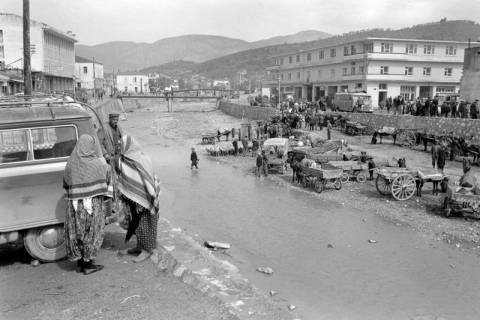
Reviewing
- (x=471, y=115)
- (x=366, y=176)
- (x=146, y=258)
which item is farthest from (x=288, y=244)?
(x=471, y=115)

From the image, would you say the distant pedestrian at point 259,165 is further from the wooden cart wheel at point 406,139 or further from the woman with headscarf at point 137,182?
the woman with headscarf at point 137,182

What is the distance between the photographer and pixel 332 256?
33.7 feet

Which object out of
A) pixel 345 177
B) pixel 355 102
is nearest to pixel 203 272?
pixel 345 177

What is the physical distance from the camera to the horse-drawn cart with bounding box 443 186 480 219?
12.5 metres

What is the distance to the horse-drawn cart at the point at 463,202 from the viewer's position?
40.9ft

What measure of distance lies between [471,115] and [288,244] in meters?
18.5

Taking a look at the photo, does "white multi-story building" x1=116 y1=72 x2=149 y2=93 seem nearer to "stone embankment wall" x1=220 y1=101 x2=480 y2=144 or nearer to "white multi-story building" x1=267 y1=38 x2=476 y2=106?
"white multi-story building" x1=267 y1=38 x2=476 y2=106

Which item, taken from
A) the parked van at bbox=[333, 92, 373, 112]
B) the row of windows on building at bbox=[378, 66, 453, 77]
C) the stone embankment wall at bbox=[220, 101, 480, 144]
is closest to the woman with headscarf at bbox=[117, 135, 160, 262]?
the stone embankment wall at bbox=[220, 101, 480, 144]

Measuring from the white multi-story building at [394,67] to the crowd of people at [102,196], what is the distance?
46779mm

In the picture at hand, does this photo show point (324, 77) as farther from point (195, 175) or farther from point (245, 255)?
point (245, 255)

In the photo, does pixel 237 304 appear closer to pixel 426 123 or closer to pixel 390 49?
pixel 426 123

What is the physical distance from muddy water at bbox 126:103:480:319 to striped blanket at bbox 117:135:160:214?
318 centimetres

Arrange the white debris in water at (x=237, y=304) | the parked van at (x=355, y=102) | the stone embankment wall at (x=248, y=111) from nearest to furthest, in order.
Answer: the white debris in water at (x=237, y=304)
the parked van at (x=355, y=102)
the stone embankment wall at (x=248, y=111)

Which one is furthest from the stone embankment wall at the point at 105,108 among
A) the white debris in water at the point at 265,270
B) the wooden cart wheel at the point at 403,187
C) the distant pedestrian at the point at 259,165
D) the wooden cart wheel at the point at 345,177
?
the white debris in water at the point at 265,270
